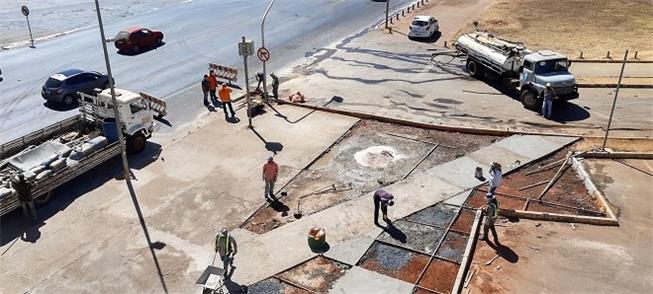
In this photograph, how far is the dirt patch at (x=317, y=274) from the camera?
1341 centimetres

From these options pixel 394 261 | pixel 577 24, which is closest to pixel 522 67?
pixel 394 261

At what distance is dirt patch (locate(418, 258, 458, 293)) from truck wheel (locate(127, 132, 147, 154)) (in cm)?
1222

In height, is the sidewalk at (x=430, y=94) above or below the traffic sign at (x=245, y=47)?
below

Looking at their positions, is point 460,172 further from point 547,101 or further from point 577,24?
point 577,24

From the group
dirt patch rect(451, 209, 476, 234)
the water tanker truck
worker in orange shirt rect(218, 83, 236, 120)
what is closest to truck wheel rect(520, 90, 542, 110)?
the water tanker truck

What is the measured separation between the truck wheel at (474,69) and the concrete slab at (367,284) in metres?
18.2

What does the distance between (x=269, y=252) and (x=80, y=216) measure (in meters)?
6.39

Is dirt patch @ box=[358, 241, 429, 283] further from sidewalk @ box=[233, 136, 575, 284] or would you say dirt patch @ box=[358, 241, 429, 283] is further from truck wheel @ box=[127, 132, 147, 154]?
truck wheel @ box=[127, 132, 147, 154]

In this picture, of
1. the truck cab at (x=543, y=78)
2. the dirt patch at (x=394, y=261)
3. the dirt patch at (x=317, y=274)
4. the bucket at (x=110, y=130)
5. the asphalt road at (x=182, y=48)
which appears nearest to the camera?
the dirt patch at (x=317, y=274)

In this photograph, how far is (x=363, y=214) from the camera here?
1642 cm

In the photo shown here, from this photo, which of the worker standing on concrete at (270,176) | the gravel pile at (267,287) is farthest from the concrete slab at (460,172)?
the gravel pile at (267,287)

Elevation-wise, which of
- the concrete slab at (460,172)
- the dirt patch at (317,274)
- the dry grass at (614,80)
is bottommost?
the dirt patch at (317,274)

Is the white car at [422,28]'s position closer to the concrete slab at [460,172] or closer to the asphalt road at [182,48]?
the asphalt road at [182,48]

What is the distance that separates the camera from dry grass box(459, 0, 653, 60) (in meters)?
34.0
